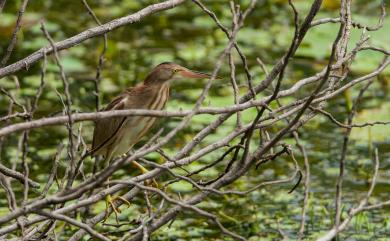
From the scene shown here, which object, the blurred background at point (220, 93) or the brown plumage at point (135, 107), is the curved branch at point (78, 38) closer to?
the brown plumage at point (135, 107)

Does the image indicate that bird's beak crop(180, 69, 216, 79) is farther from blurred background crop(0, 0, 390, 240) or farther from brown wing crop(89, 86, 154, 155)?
blurred background crop(0, 0, 390, 240)

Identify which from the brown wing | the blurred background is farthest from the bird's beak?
the blurred background

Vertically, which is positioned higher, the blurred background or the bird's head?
the blurred background

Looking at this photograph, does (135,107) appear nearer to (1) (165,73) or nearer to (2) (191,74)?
(1) (165,73)

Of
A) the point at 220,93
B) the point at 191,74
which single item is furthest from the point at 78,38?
the point at 220,93

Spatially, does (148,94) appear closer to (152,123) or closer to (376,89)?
(152,123)

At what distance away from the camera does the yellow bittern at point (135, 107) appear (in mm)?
3924

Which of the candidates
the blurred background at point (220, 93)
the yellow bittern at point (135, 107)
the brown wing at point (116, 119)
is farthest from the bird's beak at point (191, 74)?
the blurred background at point (220, 93)

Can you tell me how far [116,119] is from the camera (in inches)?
164

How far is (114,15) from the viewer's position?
9.82 meters

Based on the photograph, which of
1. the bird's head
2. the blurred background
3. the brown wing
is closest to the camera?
the bird's head

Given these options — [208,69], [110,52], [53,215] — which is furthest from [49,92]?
[53,215]

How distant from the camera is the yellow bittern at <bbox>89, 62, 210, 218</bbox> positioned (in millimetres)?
3924

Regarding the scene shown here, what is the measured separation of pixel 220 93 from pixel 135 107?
3.90 meters
